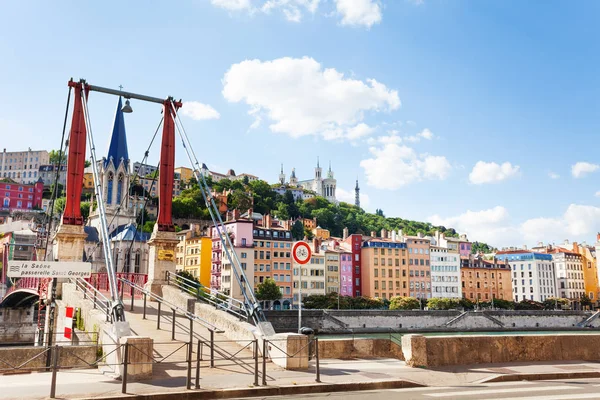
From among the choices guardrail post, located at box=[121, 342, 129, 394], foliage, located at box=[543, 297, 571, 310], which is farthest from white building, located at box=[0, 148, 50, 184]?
guardrail post, located at box=[121, 342, 129, 394]

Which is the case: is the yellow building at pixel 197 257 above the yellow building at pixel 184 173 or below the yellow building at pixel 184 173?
below

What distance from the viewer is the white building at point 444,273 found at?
357 feet

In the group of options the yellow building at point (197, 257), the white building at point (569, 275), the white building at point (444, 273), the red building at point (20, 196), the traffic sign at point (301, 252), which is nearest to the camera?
the traffic sign at point (301, 252)

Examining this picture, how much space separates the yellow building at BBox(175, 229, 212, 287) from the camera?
3573 inches

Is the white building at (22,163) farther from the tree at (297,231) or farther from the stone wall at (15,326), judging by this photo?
the stone wall at (15,326)

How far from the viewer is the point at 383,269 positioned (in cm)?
10188

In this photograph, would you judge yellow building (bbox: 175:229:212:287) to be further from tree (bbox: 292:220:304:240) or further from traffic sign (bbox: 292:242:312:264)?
traffic sign (bbox: 292:242:312:264)

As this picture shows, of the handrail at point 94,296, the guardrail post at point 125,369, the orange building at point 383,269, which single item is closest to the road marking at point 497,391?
the guardrail post at point 125,369

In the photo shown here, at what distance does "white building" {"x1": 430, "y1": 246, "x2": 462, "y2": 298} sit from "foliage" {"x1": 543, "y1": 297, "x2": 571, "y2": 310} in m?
19.7

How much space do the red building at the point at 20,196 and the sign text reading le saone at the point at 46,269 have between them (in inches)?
5229

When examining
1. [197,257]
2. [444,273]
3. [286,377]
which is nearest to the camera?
[286,377]

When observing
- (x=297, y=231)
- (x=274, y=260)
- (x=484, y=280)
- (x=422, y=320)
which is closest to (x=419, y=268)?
(x=484, y=280)

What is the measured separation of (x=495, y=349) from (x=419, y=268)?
92.1 metres

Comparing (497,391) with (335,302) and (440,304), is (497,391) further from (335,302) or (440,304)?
(440,304)
